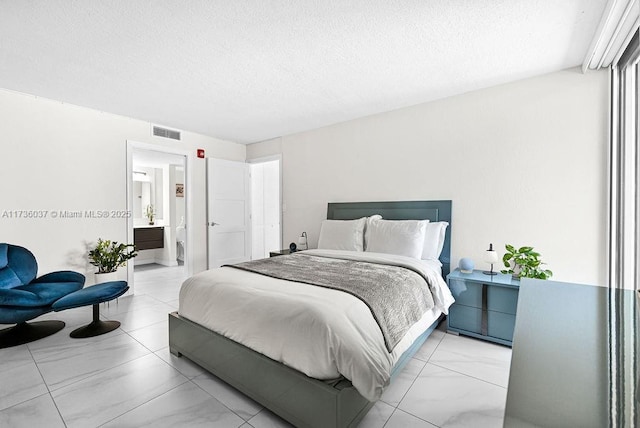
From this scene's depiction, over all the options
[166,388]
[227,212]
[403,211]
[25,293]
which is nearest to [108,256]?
[25,293]

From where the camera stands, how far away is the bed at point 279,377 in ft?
4.59

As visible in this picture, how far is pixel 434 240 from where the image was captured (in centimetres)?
308

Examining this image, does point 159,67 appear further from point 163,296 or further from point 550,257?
A: point 550,257

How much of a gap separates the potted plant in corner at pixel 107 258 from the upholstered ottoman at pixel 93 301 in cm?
83

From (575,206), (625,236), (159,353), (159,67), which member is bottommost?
(159,353)

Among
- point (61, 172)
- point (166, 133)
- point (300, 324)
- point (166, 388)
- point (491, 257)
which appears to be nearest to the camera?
point (300, 324)

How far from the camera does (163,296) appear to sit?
3969 millimetres

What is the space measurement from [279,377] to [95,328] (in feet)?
7.52

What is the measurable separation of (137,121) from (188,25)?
2653mm

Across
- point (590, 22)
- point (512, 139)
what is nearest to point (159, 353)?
point (512, 139)

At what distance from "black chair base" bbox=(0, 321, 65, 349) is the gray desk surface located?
3.64m

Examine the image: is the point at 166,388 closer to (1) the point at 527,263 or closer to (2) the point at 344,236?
(2) the point at 344,236

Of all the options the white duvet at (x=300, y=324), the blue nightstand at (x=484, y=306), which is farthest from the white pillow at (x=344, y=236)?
the white duvet at (x=300, y=324)

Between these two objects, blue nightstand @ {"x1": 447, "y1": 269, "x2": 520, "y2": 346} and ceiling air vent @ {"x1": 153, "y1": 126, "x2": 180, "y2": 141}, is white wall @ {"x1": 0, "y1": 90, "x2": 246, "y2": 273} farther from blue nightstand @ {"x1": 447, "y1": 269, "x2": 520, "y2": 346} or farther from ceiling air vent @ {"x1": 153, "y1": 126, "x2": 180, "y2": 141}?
blue nightstand @ {"x1": 447, "y1": 269, "x2": 520, "y2": 346}
